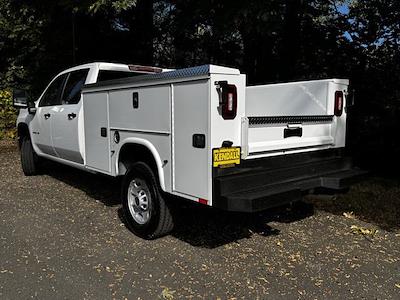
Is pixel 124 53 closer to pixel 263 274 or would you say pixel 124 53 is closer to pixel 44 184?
pixel 44 184

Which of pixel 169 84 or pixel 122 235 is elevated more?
pixel 169 84

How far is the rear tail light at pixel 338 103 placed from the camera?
466cm

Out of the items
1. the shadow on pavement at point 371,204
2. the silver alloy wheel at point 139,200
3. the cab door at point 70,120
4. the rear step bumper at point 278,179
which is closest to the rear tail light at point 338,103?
the rear step bumper at point 278,179

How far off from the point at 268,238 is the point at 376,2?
20.1ft

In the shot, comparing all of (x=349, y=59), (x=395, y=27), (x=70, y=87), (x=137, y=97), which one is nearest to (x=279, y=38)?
(x=349, y=59)

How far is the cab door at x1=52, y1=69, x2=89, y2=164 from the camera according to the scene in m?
5.47

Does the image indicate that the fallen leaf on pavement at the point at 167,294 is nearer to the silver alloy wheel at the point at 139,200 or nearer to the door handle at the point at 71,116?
the silver alloy wheel at the point at 139,200

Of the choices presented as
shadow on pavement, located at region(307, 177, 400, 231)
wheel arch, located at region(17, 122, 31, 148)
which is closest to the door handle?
wheel arch, located at region(17, 122, 31, 148)

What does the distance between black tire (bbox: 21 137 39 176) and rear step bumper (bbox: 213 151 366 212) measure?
5153 millimetres

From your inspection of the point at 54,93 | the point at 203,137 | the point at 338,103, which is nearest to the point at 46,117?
the point at 54,93

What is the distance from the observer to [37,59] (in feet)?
43.0

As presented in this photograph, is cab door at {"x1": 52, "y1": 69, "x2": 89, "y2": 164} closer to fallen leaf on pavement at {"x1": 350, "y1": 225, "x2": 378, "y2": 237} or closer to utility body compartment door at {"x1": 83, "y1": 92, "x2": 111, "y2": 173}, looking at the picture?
utility body compartment door at {"x1": 83, "y1": 92, "x2": 111, "y2": 173}

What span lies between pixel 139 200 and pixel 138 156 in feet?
1.57

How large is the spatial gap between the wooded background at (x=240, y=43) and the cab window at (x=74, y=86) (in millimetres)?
1961
